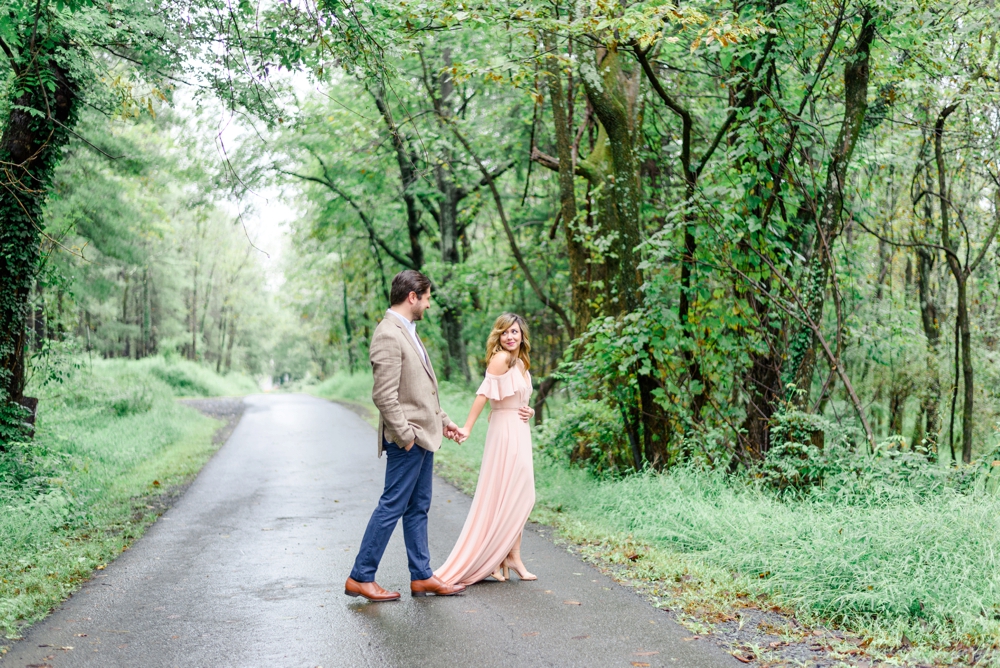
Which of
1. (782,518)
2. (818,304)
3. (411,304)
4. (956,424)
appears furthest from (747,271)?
(956,424)

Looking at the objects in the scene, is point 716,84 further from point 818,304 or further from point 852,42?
point 818,304

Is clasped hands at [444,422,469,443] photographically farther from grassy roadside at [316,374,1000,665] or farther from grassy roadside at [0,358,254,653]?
grassy roadside at [0,358,254,653]

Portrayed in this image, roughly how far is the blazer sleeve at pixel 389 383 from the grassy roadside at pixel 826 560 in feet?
7.21

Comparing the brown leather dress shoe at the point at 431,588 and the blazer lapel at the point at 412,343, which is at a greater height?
the blazer lapel at the point at 412,343

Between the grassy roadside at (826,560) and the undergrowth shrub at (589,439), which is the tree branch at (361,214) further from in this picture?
the grassy roadside at (826,560)

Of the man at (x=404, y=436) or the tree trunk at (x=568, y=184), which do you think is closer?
the man at (x=404, y=436)

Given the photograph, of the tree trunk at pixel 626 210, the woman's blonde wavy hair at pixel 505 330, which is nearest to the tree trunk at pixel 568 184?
the tree trunk at pixel 626 210

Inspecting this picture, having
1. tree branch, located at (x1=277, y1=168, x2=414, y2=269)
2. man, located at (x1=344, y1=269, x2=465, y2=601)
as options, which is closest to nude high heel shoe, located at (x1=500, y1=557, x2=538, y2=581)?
man, located at (x1=344, y1=269, x2=465, y2=601)

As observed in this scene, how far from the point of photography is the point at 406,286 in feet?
19.6

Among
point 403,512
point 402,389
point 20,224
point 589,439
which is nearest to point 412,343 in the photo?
point 402,389

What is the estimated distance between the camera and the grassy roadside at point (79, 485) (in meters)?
6.37

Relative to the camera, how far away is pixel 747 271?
9.55m

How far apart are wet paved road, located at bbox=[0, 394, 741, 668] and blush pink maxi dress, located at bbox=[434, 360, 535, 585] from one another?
219mm

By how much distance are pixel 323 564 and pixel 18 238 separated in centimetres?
643
